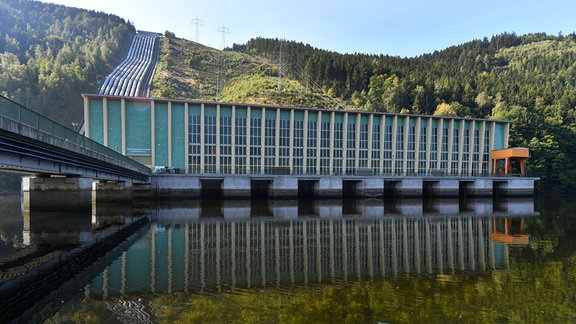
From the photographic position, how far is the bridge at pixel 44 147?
47.7 ft

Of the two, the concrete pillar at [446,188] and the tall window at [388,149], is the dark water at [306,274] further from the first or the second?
the tall window at [388,149]

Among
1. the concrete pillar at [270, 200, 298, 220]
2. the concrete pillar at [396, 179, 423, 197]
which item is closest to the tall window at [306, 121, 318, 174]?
the concrete pillar at [396, 179, 423, 197]

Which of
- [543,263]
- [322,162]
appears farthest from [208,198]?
[543,263]

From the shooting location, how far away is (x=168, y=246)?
58.3 ft

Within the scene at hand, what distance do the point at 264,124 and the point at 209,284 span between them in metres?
46.5

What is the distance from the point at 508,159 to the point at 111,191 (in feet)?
202

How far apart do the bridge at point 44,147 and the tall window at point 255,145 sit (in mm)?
27232

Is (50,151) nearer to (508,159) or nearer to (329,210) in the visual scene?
(329,210)

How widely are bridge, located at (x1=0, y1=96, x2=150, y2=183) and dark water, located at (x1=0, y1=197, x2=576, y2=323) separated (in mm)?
4072

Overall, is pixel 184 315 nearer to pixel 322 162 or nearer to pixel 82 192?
pixel 82 192

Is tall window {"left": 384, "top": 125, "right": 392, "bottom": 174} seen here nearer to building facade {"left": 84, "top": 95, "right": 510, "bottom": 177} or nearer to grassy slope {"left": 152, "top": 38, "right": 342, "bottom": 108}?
building facade {"left": 84, "top": 95, "right": 510, "bottom": 177}

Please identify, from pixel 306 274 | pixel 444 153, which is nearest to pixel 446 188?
pixel 444 153

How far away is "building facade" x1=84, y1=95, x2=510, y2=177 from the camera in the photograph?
51.0 meters

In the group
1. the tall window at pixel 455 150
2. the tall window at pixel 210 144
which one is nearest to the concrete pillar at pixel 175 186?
the tall window at pixel 210 144
